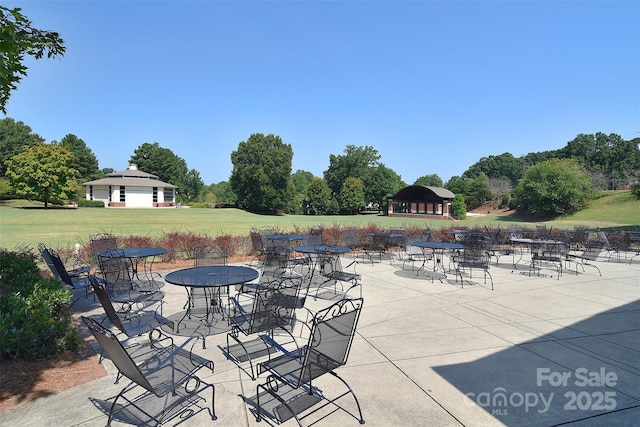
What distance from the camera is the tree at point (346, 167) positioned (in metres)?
78.4

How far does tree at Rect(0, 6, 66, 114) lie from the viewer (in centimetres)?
331

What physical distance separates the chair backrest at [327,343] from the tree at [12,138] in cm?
6860

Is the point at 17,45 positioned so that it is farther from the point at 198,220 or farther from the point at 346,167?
the point at 346,167

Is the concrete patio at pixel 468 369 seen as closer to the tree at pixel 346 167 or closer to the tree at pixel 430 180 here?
the tree at pixel 346 167

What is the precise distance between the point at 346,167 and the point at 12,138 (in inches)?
2440

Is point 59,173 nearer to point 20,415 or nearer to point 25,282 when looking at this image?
point 25,282

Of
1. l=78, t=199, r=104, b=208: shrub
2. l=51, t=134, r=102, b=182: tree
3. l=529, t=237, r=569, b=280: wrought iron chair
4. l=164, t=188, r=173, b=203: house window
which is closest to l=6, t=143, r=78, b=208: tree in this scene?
l=78, t=199, r=104, b=208: shrub

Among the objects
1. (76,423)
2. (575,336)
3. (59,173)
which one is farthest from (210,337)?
(59,173)

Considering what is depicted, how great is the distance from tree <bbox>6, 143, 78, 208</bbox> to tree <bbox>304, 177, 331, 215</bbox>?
36624mm

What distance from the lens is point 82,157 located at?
64.8m

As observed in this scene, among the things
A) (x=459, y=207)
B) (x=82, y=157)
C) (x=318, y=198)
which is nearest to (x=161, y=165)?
(x=82, y=157)

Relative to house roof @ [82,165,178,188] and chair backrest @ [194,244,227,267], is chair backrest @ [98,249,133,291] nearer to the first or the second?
chair backrest @ [194,244,227,267]

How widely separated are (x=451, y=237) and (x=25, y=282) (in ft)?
46.5

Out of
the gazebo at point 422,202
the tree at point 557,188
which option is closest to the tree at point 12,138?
the gazebo at point 422,202
